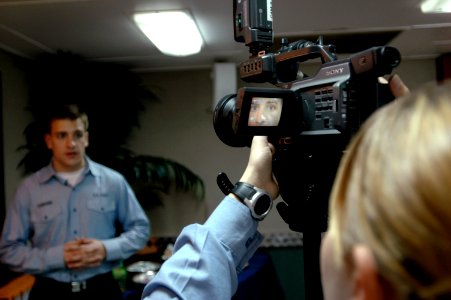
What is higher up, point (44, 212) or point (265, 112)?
point (265, 112)

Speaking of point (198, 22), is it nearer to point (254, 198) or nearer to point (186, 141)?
point (186, 141)


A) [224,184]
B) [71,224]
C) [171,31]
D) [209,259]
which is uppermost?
[171,31]

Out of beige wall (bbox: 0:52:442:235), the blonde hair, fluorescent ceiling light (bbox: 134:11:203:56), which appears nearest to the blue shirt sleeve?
the blonde hair

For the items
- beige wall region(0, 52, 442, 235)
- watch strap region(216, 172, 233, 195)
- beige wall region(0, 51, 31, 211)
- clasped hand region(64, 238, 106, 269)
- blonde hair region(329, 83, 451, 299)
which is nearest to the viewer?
blonde hair region(329, 83, 451, 299)

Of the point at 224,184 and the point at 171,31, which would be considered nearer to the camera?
the point at 224,184

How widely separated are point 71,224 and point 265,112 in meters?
1.70

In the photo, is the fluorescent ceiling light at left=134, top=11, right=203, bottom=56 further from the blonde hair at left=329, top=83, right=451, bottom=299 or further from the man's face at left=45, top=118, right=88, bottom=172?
the blonde hair at left=329, top=83, right=451, bottom=299

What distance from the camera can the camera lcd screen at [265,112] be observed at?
2.48ft

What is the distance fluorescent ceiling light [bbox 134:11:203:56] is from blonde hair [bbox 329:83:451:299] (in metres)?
2.11

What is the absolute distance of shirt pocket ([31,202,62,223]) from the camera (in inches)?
84.9

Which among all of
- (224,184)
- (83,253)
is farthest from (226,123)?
(83,253)

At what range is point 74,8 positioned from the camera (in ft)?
7.35

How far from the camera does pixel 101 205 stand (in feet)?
7.41

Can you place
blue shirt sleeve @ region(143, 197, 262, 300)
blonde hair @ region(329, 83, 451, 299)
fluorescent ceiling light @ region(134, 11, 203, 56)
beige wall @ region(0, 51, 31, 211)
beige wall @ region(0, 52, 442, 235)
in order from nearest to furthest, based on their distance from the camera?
blonde hair @ region(329, 83, 451, 299) → blue shirt sleeve @ region(143, 197, 262, 300) → fluorescent ceiling light @ region(134, 11, 203, 56) → beige wall @ region(0, 51, 31, 211) → beige wall @ region(0, 52, 442, 235)
